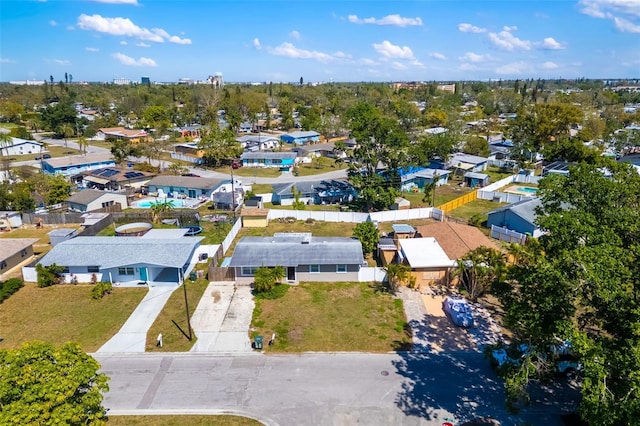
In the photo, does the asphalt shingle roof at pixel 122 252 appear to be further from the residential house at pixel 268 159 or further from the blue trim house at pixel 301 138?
the blue trim house at pixel 301 138

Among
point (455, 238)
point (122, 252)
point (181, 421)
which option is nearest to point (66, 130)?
point (122, 252)

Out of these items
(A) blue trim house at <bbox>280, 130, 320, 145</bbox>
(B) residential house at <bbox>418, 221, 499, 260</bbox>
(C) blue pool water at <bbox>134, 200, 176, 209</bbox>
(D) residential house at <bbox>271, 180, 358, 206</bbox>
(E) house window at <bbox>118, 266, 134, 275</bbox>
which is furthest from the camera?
(A) blue trim house at <bbox>280, 130, 320, 145</bbox>

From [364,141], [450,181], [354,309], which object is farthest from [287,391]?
[450,181]

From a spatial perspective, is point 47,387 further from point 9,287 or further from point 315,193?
point 315,193

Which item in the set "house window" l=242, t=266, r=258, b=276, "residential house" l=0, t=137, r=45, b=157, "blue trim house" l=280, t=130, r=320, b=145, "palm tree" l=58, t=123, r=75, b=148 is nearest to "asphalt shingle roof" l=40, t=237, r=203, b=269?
"house window" l=242, t=266, r=258, b=276

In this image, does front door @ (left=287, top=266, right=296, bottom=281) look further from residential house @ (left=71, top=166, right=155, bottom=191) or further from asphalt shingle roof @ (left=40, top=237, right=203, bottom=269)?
residential house @ (left=71, top=166, right=155, bottom=191)

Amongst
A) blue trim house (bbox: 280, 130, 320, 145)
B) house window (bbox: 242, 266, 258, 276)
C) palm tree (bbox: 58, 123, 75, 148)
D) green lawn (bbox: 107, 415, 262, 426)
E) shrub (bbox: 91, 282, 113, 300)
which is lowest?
green lawn (bbox: 107, 415, 262, 426)

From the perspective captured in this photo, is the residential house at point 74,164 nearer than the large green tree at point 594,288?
No

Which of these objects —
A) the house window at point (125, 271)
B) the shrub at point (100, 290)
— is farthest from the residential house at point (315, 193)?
the shrub at point (100, 290)

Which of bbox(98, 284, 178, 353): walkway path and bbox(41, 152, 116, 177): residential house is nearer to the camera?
bbox(98, 284, 178, 353): walkway path
